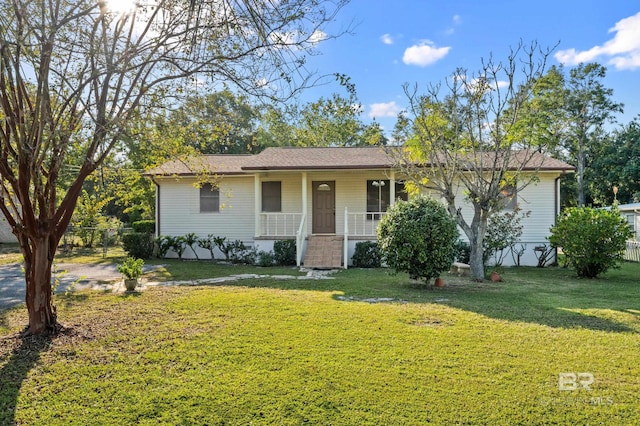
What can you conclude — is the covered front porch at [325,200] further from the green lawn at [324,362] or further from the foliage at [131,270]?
the green lawn at [324,362]

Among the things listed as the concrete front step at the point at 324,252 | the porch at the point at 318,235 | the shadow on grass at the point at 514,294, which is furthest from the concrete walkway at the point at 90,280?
the porch at the point at 318,235

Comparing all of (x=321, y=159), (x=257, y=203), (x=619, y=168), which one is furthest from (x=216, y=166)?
(x=619, y=168)

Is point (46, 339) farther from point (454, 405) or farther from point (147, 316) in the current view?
point (454, 405)

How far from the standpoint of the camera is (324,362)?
414 centimetres

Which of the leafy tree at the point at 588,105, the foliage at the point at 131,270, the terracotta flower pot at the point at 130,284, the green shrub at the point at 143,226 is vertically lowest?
the terracotta flower pot at the point at 130,284

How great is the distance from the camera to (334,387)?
3.60 m

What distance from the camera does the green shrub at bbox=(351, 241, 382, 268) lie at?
1262 centimetres

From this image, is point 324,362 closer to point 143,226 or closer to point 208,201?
point 208,201

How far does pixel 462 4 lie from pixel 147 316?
8961 mm

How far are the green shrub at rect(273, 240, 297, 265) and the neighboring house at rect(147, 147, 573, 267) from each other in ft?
1.02

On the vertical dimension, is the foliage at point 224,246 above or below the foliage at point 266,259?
above

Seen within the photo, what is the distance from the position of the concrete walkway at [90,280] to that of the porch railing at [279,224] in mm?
2909

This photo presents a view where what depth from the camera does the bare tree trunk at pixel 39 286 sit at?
5.07 meters

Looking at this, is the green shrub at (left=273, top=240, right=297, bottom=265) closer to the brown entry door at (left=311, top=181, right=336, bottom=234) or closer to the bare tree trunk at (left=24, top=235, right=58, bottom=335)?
the brown entry door at (left=311, top=181, right=336, bottom=234)
